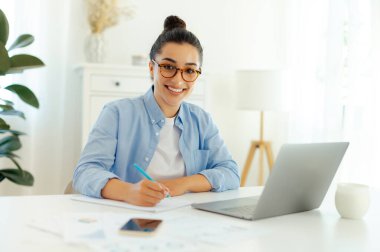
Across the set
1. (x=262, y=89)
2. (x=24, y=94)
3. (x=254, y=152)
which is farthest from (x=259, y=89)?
(x=24, y=94)

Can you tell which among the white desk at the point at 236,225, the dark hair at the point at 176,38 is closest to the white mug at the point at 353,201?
the white desk at the point at 236,225

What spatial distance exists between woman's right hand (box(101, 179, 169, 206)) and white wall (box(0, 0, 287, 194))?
2261 mm

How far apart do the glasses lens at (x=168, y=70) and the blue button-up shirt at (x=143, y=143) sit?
0.12m

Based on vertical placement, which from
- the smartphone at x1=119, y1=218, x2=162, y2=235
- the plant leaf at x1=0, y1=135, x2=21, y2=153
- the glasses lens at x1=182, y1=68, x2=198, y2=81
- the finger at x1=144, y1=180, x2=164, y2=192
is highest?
the glasses lens at x1=182, y1=68, x2=198, y2=81

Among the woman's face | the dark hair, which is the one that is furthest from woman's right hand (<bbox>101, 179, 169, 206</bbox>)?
the dark hair

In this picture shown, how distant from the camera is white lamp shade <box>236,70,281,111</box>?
3707mm

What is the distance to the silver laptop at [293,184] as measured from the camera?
119 centimetres

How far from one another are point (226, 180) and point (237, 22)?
2.84 m

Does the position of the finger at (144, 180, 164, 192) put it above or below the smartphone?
above

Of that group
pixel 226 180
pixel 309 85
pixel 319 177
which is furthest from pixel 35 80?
pixel 319 177

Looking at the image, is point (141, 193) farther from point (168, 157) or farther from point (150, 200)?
point (168, 157)

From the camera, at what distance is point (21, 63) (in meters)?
2.73

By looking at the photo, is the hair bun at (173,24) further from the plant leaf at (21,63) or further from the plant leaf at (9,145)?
the plant leaf at (9,145)

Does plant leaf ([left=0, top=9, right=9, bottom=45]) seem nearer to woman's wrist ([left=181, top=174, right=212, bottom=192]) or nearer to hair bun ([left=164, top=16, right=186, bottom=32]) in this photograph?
hair bun ([left=164, top=16, right=186, bottom=32])
